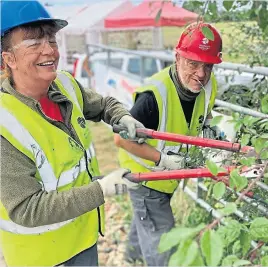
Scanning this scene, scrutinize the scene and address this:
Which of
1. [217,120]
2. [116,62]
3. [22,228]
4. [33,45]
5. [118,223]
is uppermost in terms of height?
[33,45]

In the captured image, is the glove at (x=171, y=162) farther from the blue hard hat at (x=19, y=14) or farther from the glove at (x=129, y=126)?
the blue hard hat at (x=19, y=14)

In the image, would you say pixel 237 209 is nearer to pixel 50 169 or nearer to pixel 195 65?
pixel 50 169

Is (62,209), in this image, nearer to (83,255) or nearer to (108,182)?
(108,182)

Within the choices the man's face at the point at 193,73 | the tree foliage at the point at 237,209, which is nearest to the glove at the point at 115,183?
the tree foliage at the point at 237,209

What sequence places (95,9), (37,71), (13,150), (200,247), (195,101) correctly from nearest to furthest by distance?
1. (200,247)
2. (13,150)
3. (37,71)
4. (195,101)
5. (95,9)

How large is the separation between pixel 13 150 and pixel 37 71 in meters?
0.34

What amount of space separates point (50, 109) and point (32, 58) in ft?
0.87

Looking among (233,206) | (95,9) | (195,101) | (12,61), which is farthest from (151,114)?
(95,9)

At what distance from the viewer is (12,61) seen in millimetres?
1982

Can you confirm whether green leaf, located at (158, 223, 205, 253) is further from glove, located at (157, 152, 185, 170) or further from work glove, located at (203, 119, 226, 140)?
work glove, located at (203, 119, 226, 140)

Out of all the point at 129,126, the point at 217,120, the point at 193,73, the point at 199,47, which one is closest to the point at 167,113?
the point at 193,73

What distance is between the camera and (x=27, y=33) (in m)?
1.98

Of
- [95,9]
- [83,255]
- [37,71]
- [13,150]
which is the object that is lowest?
[95,9]

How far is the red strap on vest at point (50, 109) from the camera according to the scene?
211 cm
